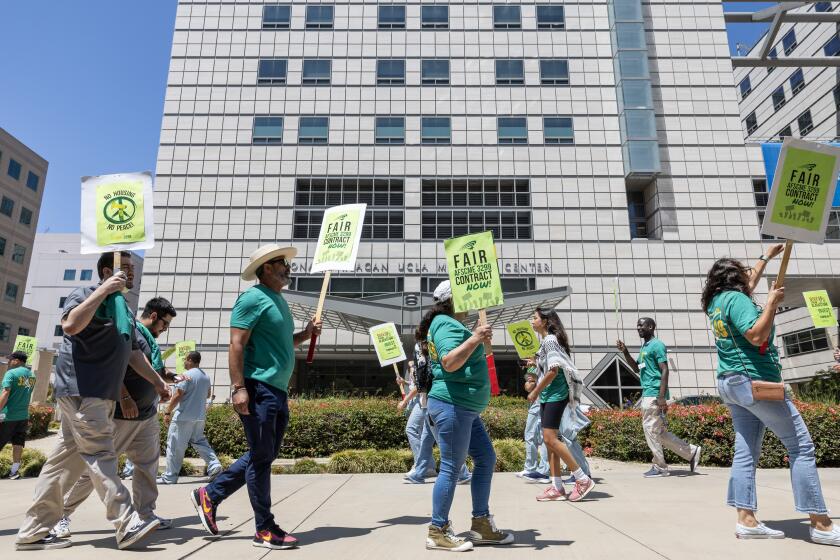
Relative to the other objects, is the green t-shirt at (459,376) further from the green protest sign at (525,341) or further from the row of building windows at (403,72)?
the row of building windows at (403,72)

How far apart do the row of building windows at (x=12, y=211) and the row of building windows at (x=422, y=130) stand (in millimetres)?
34936

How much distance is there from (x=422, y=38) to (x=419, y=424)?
2827cm

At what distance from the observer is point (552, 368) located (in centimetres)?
568

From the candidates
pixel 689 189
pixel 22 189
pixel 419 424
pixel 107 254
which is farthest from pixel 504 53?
pixel 22 189

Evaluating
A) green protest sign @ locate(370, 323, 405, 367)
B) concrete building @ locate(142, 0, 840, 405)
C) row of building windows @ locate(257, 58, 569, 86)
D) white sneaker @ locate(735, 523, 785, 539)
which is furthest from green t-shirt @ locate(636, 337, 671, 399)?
row of building windows @ locate(257, 58, 569, 86)

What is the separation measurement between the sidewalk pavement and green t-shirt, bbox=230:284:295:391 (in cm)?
117

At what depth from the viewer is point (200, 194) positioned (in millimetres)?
28656

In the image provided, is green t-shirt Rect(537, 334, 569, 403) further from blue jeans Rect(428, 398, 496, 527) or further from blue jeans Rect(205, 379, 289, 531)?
blue jeans Rect(205, 379, 289, 531)

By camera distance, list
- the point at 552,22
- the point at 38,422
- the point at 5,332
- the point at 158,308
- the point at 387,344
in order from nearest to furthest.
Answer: the point at 158,308 → the point at 387,344 → the point at 38,422 → the point at 552,22 → the point at 5,332

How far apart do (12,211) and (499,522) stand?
60630 mm

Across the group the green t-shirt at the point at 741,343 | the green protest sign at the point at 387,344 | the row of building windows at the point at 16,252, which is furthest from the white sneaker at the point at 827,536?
the row of building windows at the point at 16,252

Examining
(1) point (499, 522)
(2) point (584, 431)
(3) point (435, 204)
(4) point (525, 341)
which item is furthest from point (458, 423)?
(3) point (435, 204)

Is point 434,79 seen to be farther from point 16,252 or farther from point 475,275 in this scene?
point 16,252

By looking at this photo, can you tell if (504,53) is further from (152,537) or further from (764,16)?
(152,537)
